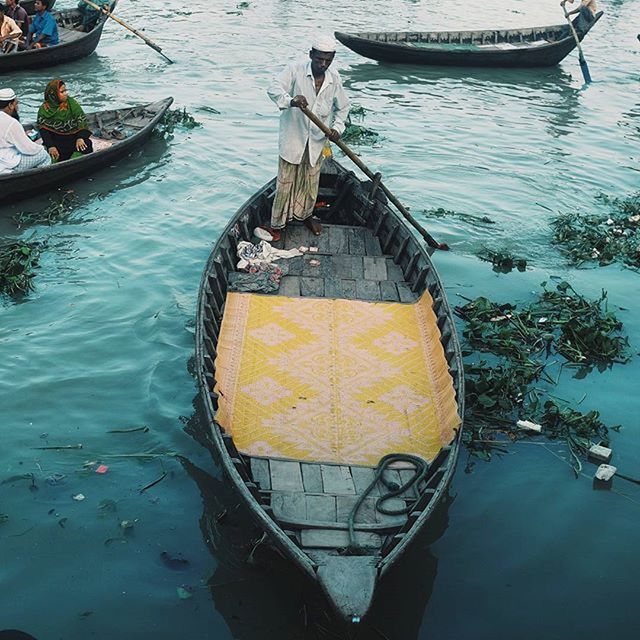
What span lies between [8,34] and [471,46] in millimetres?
10207

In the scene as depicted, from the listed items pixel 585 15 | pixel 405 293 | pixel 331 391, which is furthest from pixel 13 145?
pixel 585 15

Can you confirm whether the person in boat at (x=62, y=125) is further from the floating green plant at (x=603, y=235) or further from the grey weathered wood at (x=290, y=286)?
the floating green plant at (x=603, y=235)

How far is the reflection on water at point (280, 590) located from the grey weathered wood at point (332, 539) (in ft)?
0.66

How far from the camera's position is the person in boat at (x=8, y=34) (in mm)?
13633

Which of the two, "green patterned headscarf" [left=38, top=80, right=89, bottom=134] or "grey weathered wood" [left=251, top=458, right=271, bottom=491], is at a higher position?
→ "grey weathered wood" [left=251, top=458, right=271, bottom=491]

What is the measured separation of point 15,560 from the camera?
4.54 meters

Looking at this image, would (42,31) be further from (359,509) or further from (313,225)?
(359,509)

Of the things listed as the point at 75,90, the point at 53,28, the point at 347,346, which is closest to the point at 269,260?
the point at 347,346

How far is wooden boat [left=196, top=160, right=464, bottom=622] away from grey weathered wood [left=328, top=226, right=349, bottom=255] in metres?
0.02

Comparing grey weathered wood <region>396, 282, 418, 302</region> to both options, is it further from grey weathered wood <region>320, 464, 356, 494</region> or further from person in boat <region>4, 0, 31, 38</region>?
person in boat <region>4, 0, 31, 38</region>

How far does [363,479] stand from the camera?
15.1ft

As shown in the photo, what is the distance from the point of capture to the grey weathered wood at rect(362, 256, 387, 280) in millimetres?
7047

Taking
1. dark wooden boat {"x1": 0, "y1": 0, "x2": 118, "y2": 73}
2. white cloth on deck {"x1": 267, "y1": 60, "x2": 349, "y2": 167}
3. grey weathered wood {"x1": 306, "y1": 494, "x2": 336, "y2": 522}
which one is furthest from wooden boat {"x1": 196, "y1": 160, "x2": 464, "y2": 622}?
dark wooden boat {"x1": 0, "y1": 0, "x2": 118, "y2": 73}

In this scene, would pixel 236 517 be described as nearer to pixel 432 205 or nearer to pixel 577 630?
pixel 577 630
